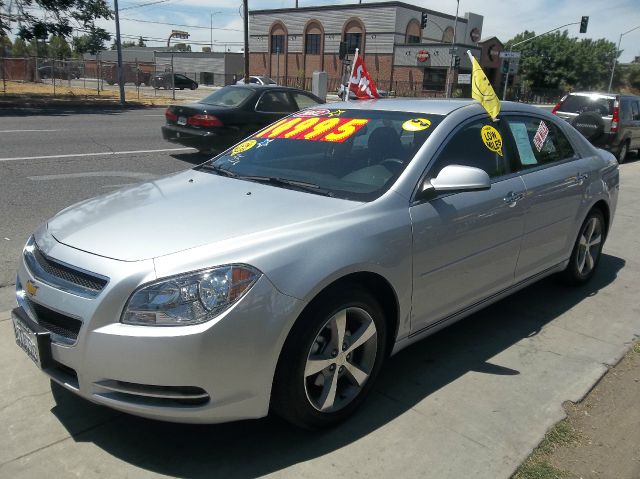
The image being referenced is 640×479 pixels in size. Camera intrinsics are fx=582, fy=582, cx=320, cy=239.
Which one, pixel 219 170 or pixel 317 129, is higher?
pixel 317 129

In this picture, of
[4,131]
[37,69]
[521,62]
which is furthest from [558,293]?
[521,62]

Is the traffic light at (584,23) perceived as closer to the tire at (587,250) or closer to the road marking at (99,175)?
the road marking at (99,175)

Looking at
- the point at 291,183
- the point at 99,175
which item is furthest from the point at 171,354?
the point at 99,175

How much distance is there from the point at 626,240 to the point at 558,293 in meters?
2.50

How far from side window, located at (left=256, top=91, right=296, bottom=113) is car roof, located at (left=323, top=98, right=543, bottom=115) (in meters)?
6.90

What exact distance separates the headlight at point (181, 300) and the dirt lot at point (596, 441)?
1556 mm

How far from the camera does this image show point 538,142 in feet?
14.3

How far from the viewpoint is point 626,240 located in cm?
691

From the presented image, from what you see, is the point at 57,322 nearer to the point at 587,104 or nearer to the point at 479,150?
the point at 479,150

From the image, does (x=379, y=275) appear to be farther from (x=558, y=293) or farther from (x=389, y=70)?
(x=389, y=70)

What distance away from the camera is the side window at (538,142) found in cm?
414

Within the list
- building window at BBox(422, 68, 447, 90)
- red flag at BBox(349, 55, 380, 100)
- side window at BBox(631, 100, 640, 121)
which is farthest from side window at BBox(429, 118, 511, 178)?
building window at BBox(422, 68, 447, 90)

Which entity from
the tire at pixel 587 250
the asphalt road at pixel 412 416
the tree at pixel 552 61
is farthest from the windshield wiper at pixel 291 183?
the tree at pixel 552 61

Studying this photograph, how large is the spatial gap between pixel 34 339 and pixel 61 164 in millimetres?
7496
